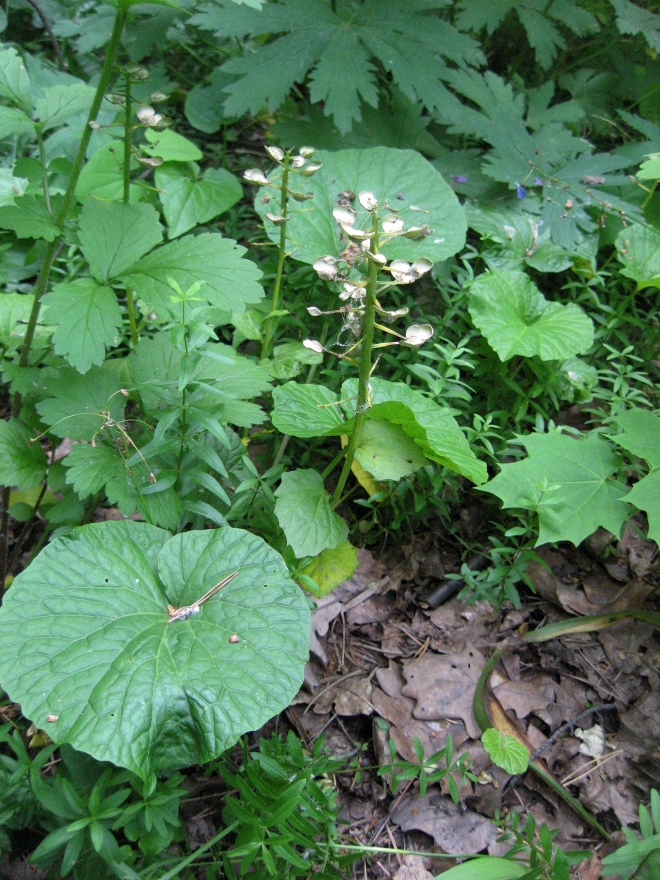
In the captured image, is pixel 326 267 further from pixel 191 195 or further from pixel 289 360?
pixel 191 195

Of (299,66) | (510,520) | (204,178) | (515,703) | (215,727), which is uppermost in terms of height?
(299,66)

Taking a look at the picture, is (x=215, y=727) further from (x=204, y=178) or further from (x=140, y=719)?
(x=204, y=178)

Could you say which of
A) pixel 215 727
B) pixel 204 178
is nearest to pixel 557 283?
pixel 204 178

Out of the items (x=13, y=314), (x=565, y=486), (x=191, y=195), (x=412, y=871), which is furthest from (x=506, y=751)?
(x=191, y=195)

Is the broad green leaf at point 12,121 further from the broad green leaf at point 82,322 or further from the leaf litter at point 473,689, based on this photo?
the leaf litter at point 473,689

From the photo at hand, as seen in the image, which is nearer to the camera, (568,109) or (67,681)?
(67,681)

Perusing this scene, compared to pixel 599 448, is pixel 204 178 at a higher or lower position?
higher

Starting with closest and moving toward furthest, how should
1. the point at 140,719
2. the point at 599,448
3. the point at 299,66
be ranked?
the point at 140,719
the point at 599,448
the point at 299,66
